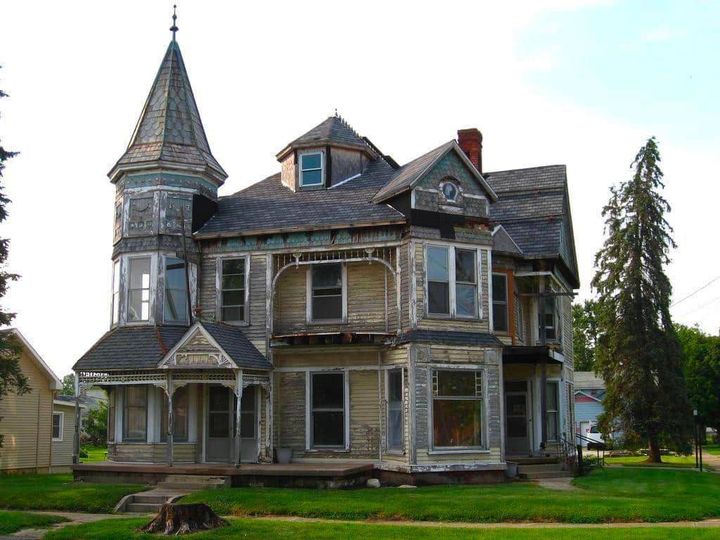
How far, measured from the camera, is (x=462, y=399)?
Answer: 22328 millimetres

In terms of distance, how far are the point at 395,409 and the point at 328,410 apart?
7.07ft

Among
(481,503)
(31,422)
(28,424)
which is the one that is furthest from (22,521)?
(31,422)

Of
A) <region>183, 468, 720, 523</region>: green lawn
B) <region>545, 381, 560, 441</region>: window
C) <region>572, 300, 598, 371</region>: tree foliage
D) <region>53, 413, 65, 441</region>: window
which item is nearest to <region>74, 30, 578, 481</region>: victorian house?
<region>545, 381, 560, 441</region>: window

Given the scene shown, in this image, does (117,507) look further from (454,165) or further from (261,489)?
(454,165)

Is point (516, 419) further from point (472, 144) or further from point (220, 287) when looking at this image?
point (220, 287)

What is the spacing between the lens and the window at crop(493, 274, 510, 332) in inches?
1008

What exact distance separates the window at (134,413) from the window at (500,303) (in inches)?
411

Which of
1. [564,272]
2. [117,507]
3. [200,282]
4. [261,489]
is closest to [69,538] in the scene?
[117,507]

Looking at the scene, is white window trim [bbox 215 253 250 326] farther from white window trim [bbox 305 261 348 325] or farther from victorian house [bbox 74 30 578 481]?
white window trim [bbox 305 261 348 325]

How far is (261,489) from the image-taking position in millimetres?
20422

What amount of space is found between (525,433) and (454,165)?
8972mm

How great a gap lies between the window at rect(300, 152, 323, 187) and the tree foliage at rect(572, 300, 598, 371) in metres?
61.1

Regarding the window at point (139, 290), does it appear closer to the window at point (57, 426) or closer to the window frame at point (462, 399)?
the window frame at point (462, 399)

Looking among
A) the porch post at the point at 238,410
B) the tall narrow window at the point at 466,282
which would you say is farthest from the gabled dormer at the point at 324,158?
the porch post at the point at 238,410
